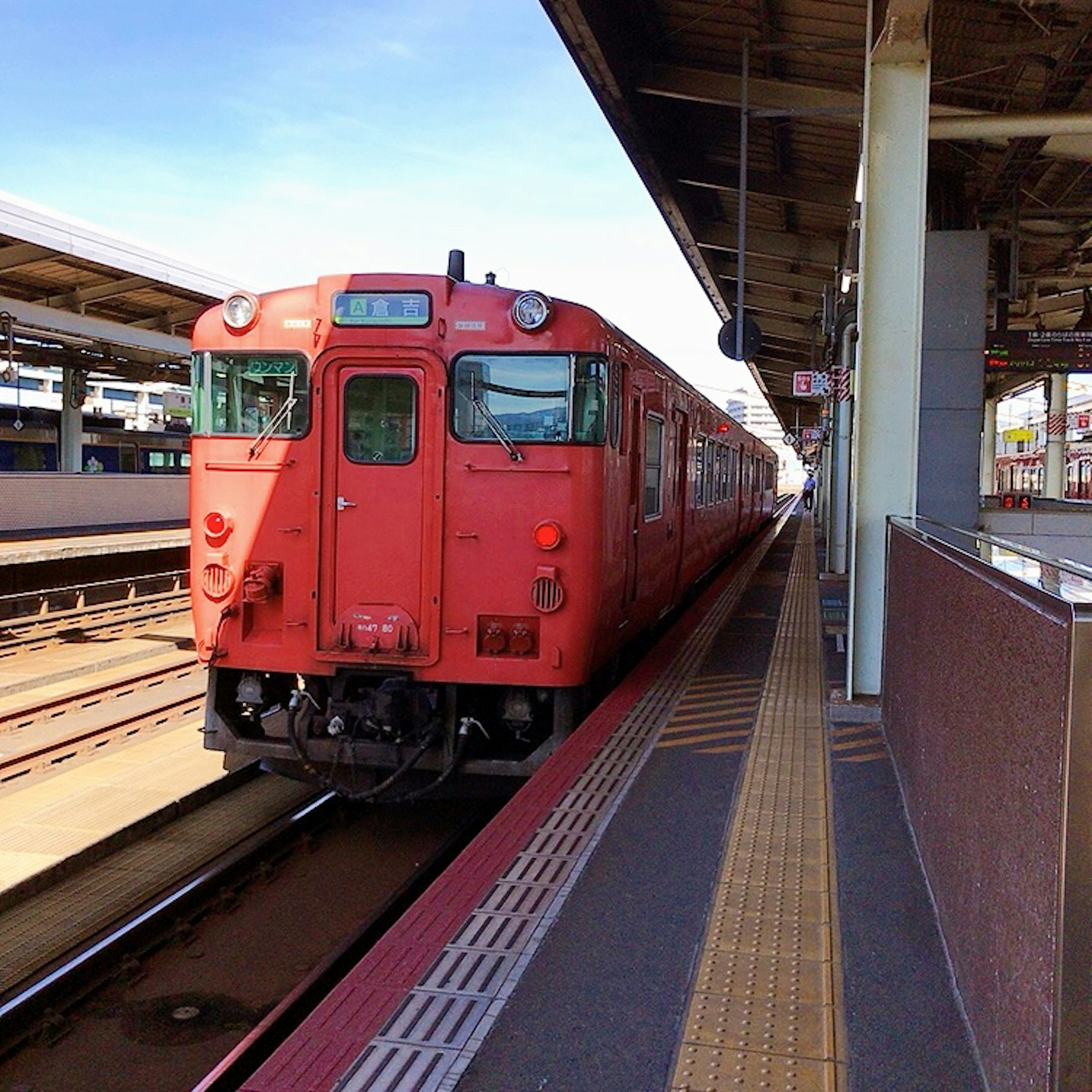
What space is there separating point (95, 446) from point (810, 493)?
36.8 m

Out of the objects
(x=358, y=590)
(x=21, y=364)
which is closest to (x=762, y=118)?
(x=358, y=590)

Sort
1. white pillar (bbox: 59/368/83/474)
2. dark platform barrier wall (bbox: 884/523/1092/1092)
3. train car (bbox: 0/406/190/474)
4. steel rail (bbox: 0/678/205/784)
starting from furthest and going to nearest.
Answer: train car (bbox: 0/406/190/474), white pillar (bbox: 59/368/83/474), steel rail (bbox: 0/678/205/784), dark platform barrier wall (bbox: 884/523/1092/1092)

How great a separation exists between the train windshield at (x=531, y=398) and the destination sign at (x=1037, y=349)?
7803 mm

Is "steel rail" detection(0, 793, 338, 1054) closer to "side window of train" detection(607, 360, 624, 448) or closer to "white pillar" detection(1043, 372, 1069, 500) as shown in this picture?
"side window of train" detection(607, 360, 624, 448)

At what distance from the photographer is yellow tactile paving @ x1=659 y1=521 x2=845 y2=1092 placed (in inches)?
108

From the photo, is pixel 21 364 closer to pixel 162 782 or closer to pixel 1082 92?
pixel 162 782

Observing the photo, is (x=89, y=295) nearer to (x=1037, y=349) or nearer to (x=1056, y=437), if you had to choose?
(x=1037, y=349)

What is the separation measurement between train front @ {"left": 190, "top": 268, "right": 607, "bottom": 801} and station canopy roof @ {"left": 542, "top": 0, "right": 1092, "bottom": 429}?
268cm

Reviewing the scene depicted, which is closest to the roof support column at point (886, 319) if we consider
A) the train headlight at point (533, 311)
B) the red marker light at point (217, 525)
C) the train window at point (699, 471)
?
the train headlight at point (533, 311)

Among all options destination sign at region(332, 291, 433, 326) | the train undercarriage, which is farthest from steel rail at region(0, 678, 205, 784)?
destination sign at region(332, 291, 433, 326)

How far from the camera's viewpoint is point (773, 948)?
11.1 feet

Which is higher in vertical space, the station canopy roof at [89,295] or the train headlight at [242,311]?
the station canopy roof at [89,295]

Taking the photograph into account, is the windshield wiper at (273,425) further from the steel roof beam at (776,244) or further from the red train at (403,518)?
the steel roof beam at (776,244)

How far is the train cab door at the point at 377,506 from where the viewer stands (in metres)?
6.02
